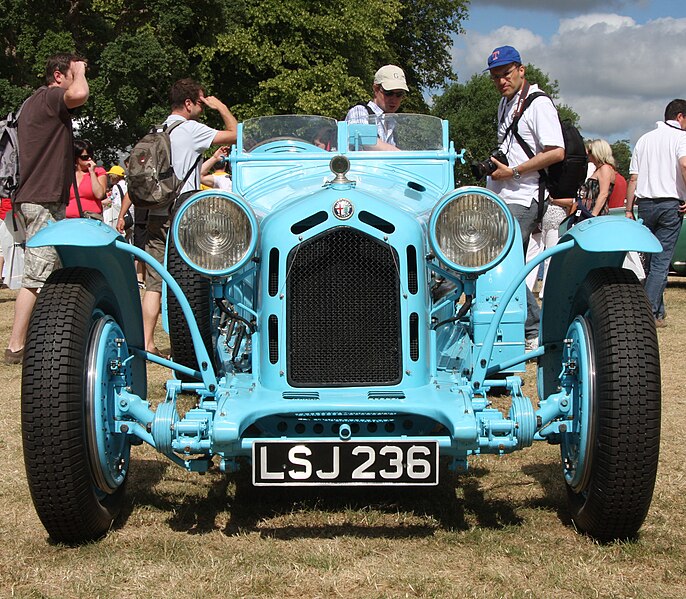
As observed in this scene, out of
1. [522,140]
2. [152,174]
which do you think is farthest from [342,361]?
[152,174]

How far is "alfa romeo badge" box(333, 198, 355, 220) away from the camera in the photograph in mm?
3480

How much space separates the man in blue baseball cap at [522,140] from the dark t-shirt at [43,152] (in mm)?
2871

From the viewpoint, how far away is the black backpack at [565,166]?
589 cm

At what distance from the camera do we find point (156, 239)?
6680 millimetres

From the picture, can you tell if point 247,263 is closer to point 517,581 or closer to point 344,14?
point 517,581

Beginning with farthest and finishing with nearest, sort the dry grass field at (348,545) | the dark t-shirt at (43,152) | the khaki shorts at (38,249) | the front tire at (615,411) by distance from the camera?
the khaki shorts at (38,249) → the dark t-shirt at (43,152) → the front tire at (615,411) → the dry grass field at (348,545)

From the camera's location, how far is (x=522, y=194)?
5996 mm

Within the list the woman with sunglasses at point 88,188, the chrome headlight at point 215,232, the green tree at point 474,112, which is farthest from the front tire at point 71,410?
the green tree at point 474,112

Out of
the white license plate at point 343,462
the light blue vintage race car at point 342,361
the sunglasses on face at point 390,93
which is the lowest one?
the white license plate at point 343,462

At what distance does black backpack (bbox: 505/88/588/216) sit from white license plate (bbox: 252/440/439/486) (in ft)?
10.7

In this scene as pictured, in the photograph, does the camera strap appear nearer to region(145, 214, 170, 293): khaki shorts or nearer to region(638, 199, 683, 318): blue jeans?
region(145, 214, 170, 293): khaki shorts

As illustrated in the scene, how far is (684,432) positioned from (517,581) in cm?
243

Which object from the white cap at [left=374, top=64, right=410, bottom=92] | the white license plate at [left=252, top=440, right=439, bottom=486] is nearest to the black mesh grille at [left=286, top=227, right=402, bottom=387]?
the white license plate at [left=252, top=440, right=439, bottom=486]

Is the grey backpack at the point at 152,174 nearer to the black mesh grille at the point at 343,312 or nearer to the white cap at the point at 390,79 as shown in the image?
the white cap at the point at 390,79
